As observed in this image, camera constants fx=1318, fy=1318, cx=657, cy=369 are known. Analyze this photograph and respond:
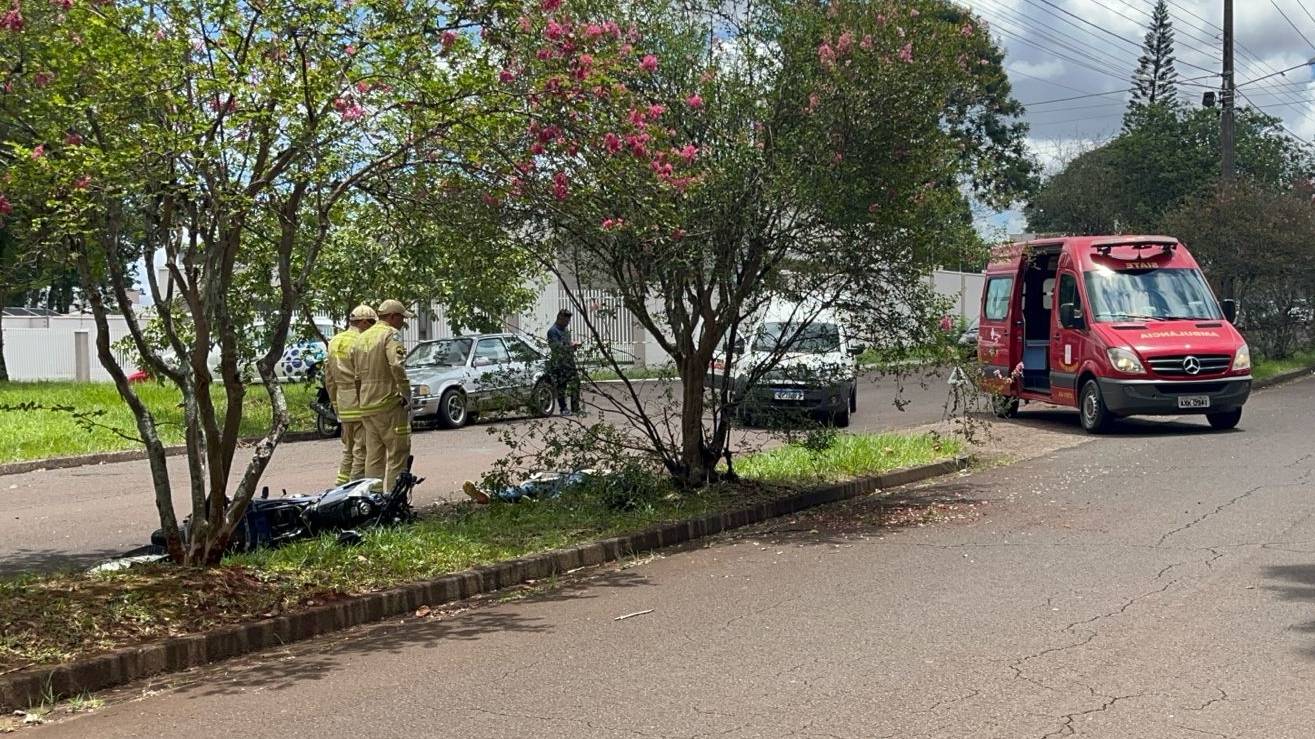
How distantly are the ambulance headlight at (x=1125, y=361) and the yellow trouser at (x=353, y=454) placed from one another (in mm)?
9773

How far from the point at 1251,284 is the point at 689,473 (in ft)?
75.9

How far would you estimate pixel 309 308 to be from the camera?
33.0ft

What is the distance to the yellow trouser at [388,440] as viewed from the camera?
11031mm

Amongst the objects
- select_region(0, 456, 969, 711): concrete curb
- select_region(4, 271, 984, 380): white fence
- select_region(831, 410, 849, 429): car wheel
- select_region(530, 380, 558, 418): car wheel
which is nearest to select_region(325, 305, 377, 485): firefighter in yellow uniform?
select_region(530, 380, 558, 418): car wheel

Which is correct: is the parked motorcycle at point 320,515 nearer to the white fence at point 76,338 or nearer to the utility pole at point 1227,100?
the white fence at point 76,338

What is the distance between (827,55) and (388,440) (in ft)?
15.6

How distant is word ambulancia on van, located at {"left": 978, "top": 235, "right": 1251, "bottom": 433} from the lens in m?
16.5

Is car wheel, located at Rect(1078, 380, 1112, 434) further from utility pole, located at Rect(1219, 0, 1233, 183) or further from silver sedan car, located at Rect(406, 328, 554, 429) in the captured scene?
utility pole, located at Rect(1219, 0, 1233, 183)

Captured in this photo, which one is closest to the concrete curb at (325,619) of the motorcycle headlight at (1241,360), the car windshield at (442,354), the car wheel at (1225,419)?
the motorcycle headlight at (1241,360)

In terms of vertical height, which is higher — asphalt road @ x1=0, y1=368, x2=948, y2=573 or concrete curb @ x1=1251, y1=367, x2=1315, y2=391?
concrete curb @ x1=1251, y1=367, x2=1315, y2=391

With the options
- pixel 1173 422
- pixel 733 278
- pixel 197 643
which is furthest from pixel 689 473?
pixel 1173 422

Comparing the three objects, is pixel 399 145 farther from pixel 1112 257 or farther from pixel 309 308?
pixel 1112 257

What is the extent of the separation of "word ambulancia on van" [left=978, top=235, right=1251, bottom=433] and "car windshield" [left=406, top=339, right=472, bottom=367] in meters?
8.29

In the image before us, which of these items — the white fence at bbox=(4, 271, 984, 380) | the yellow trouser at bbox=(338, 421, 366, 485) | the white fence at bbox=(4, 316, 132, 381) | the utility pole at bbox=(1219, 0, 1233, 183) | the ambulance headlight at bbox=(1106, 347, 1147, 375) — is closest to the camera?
the yellow trouser at bbox=(338, 421, 366, 485)
